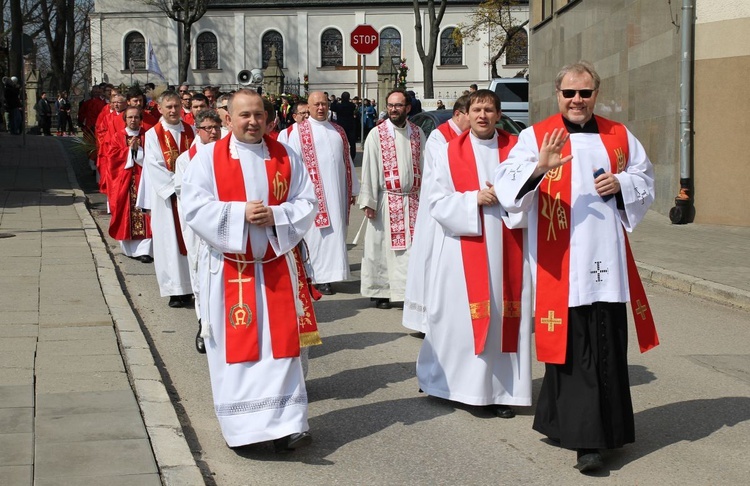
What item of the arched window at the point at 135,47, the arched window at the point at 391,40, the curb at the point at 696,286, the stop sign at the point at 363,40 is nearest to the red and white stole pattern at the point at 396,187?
the curb at the point at 696,286

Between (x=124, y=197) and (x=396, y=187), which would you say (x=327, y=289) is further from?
(x=124, y=197)

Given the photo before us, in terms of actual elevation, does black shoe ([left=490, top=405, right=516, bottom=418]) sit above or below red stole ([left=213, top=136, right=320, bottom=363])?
below

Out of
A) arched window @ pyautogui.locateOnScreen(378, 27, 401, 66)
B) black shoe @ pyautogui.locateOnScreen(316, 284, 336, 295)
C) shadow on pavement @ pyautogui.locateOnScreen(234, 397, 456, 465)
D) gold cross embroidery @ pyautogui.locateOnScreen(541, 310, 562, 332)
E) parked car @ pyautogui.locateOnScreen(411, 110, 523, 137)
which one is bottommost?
shadow on pavement @ pyautogui.locateOnScreen(234, 397, 456, 465)

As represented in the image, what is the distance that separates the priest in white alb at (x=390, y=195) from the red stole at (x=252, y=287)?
452 centimetres

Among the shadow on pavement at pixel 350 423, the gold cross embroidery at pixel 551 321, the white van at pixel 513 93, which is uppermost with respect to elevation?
the white van at pixel 513 93

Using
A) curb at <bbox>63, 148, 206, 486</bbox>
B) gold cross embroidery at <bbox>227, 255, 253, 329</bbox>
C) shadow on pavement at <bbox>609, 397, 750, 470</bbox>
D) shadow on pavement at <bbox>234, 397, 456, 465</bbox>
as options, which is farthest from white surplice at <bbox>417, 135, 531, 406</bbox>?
curb at <bbox>63, 148, 206, 486</bbox>

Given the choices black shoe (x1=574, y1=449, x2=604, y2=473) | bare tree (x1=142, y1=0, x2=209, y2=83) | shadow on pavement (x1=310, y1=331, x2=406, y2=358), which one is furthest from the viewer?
bare tree (x1=142, y1=0, x2=209, y2=83)

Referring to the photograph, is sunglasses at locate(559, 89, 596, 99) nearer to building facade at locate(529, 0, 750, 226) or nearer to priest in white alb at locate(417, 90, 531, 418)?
priest in white alb at locate(417, 90, 531, 418)

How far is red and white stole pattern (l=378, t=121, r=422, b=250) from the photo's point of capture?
1081 cm

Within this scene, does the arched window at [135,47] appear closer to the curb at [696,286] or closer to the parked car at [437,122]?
the parked car at [437,122]

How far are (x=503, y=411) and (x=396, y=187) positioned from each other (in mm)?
4249

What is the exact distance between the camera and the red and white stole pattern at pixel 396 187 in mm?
10812

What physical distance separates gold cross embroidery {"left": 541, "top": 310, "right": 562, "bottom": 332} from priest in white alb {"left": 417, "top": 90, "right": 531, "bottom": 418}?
881 millimetres

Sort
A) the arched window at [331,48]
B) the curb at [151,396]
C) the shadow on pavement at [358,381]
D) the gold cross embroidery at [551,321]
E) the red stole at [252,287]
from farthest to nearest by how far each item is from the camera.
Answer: the arched window at [331,48], the shadow on pavement at [358,381], the red stole at [252,287], the gold cross embroidery at [551,321], the curb at [151,396]
